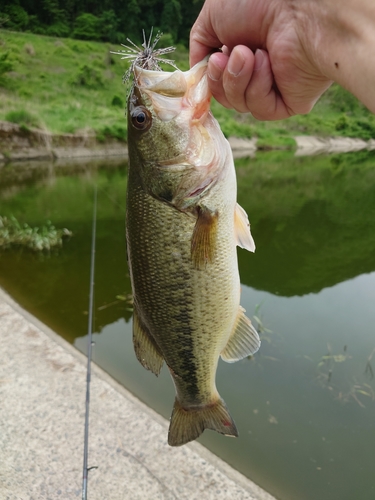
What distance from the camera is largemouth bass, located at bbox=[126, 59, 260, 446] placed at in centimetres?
157

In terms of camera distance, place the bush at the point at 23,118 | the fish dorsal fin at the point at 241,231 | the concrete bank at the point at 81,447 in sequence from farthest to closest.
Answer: the bush at the point at 23,118 < the concrete bank at the point at 81,447 < the fish dorsal fin at the point at 241,231

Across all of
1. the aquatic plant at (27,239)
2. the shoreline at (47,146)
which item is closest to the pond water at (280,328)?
the aquatic plant at (27,239)

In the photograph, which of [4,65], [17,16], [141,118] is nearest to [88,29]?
[17,16]

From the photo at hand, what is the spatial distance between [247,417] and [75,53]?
A: 38229 mm

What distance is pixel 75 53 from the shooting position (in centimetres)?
3562

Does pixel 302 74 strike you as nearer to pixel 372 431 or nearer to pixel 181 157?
pixel 181 157

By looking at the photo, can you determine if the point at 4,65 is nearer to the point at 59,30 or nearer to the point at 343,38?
the point at 59,30

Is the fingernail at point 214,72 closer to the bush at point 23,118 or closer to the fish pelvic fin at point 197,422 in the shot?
the fish pelvic fin at point 197,422

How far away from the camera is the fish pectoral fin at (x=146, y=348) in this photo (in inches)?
69.6

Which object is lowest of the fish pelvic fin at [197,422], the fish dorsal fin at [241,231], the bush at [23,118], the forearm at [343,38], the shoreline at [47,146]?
the shoreline at [47,146]

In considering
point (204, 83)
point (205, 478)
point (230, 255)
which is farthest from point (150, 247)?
point (205, 478)

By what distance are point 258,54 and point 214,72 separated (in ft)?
0.59

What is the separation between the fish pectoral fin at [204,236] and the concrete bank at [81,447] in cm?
185

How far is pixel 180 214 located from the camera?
160 cm
